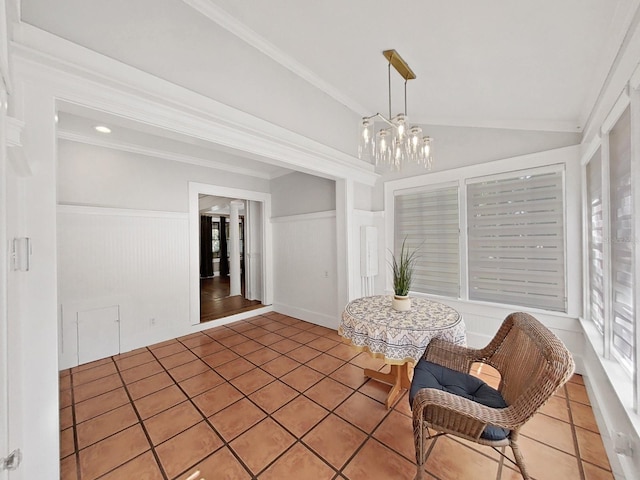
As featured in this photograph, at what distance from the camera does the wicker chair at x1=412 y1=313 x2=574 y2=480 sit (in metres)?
1.23

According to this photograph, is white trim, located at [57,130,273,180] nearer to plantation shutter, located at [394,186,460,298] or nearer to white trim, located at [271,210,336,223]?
white trim, located at [271,210,336,223]

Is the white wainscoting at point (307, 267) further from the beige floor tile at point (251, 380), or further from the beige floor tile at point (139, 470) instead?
the beige floor tile at point (139, 470)

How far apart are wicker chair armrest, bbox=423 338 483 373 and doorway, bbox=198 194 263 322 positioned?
352 centimetres

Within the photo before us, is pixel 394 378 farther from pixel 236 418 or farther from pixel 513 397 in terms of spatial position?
pixel 236 418

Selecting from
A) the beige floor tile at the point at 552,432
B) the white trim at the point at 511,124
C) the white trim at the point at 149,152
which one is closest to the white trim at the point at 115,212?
the white trim at the point at 149,152

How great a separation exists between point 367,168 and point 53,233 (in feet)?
11.4

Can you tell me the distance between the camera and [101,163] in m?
3.17

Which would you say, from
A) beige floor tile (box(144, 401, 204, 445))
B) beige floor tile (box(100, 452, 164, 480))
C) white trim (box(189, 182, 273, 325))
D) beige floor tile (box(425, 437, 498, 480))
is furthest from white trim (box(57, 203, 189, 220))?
beige floor tile (box(425, 437, 498, 480))

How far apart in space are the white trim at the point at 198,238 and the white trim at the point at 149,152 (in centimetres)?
33

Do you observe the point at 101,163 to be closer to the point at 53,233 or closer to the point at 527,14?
the point at 53,233

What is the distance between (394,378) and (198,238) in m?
3.30

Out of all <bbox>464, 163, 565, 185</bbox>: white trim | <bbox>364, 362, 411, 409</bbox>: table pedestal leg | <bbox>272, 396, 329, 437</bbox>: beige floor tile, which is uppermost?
<bbox>464, 163, 565, 185</bbox>: white trim

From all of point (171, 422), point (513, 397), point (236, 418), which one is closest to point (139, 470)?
point (171, 422)

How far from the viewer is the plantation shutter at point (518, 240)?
2717 mm
